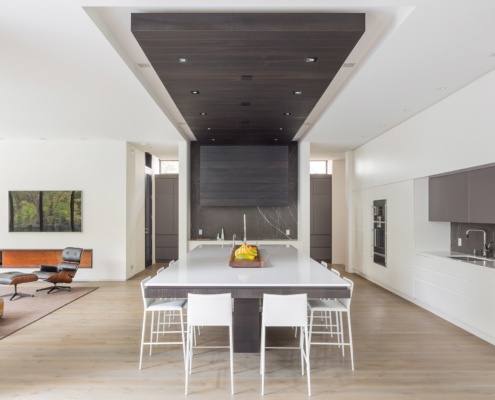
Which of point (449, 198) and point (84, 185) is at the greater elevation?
point (84, 185)

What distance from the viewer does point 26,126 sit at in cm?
646

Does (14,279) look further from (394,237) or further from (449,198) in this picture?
(449,198)

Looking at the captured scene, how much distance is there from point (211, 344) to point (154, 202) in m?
6.53

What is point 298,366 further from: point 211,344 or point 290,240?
point 290,240

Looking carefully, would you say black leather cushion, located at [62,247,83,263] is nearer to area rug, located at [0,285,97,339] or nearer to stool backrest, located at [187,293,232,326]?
area rug, located at [0,285,97,339]

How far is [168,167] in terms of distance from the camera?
1062 centimetres

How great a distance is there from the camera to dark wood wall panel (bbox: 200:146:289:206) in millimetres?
8172

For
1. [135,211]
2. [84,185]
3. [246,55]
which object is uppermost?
[246,55]

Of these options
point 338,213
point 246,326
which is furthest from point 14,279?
point 338,213

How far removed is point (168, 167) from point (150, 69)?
6.54m

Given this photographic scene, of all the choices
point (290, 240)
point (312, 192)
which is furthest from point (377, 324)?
point (312, 192)

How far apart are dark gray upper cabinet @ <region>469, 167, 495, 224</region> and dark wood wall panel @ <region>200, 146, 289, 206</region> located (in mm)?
4038

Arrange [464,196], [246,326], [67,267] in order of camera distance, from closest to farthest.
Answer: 1. [246,326]
2. [464,196]
3. [67,267]

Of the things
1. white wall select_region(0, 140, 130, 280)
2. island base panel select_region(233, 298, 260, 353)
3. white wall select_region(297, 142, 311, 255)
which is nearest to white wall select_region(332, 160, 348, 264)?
white wall select_region(297, 142, 311, 255)
